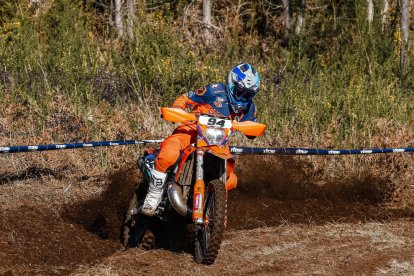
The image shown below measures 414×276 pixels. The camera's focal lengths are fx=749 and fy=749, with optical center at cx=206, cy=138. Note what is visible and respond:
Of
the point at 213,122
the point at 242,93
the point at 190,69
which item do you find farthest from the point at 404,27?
the point at 213,122

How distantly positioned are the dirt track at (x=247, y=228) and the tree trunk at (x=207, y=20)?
802cm

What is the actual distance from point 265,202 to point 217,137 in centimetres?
256

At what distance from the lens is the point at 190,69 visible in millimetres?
12727

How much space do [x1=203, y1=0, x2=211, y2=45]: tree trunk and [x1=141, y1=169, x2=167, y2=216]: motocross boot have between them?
10.6 meters

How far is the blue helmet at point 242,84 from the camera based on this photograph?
725cm

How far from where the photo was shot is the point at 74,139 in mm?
10859

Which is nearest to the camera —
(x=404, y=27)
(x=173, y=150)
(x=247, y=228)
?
(x=173, y=150)

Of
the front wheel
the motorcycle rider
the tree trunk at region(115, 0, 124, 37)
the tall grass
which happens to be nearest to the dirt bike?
the front wheel

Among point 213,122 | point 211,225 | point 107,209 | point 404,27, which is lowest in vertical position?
point 107,209

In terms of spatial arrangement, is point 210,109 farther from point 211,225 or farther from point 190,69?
point 190,69

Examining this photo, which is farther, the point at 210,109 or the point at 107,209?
the point at 107,209

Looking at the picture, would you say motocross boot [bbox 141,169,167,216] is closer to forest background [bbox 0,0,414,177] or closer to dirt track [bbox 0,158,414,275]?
dirt track [bbox 0,158,414,275]

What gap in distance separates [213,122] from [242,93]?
75 centimetres

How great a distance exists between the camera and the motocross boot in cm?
715
